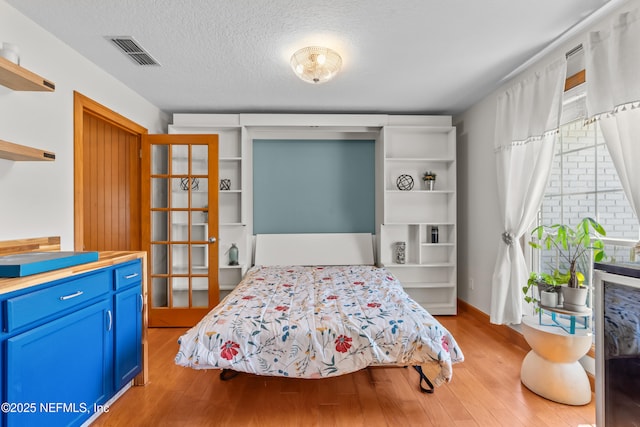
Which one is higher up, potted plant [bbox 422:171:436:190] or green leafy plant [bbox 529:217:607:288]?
potted plant [bbox 422:171:436:190]

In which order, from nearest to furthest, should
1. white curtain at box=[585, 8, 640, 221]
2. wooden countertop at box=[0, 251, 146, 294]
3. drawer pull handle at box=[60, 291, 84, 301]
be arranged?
wooden countertop at box=[0, 251, 146, 294], drawer pull handle at box=[60, 291, 84, 301], white curtain at box=[585, 8, 640, 221]

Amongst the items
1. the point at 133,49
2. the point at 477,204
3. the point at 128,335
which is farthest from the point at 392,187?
the point at 128,335

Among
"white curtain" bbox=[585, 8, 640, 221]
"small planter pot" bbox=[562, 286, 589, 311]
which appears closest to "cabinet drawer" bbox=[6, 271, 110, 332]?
"small planter pot" bbox=[562, 286, 589, 311]

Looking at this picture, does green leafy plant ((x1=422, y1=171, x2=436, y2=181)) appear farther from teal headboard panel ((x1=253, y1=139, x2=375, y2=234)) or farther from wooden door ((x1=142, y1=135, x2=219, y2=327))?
wooden door ((x1=142, y1=135, x2=219, y2=327))

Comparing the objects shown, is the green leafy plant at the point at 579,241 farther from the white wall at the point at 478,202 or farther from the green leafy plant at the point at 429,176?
the green leafy plant at the point at 429,176

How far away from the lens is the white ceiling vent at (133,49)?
2.15 metres

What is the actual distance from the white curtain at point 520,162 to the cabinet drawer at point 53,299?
9.91 feet

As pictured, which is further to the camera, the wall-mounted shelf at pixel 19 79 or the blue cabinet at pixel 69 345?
the wall-mounted shelf at pixel 19 79

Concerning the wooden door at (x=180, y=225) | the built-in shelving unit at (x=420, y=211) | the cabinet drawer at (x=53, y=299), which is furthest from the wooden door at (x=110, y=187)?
the built-in shelving unit at (x=420, y=211)

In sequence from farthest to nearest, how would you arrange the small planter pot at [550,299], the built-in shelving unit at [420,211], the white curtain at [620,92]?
the built-in shelving unit at [420,211]
the small planter pot at [550,299]
the white curtain at [620,92]

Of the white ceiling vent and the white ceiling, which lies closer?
the white ceiling

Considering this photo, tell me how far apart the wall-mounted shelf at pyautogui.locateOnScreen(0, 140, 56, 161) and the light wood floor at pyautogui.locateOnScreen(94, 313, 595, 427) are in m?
1.59

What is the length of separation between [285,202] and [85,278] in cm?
250

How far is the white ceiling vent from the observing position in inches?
84.7
